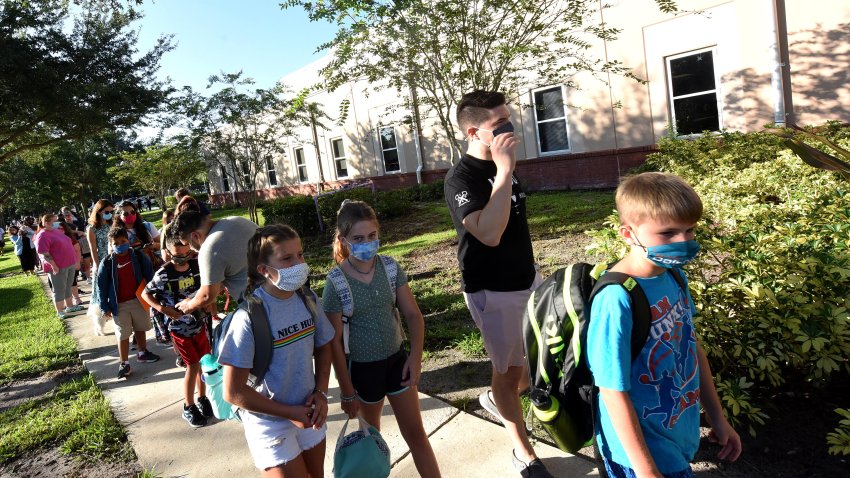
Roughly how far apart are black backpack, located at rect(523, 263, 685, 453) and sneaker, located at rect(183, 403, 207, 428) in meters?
3.02

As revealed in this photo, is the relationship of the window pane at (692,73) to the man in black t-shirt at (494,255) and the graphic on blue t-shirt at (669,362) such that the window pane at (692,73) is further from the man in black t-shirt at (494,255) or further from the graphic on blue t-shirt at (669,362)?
the graphic on blue t-shirt at (669,362)

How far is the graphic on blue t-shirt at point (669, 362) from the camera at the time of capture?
1595 mm

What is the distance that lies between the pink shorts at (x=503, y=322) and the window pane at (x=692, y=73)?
10.6 metres

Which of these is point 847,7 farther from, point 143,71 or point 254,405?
point 143,71

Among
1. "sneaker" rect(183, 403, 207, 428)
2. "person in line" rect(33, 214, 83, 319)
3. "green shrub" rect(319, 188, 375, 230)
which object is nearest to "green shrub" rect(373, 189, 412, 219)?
"green shrub" rect(319, 188, 375, 230)

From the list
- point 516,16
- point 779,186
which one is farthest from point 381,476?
point 516,16

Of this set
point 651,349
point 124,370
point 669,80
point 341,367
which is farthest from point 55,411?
point 669,80

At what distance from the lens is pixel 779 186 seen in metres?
4.92

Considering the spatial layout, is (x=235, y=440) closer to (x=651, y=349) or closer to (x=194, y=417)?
(x=194, y=417)

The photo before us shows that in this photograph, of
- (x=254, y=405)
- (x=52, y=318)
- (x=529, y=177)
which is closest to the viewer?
(x=254, y=405)

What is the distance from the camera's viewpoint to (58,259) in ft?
27.3

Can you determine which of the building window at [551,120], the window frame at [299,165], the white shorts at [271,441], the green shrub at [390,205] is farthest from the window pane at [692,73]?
the window frame at [299,165]

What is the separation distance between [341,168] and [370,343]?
20894mm

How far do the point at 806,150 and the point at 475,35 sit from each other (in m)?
5.00
